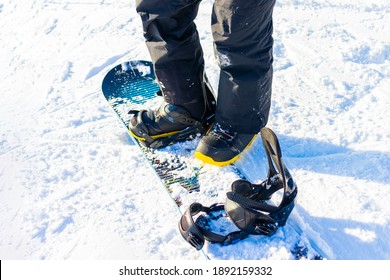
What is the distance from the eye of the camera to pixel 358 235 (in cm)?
176

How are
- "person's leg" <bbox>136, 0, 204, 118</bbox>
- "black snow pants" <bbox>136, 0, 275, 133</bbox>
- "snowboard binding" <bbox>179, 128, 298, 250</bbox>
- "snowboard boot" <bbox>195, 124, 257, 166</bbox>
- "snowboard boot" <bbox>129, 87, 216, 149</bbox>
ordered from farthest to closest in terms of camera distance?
"snowboard boot" <bbox>129, 87, 216, 149</bbox> < "snowboard boot" <bbox>195, 124, 257, 166</bbox> < "person's leg" <bbox>136, 0, 204, 118</bbox> < "black snow pants" <bbox>136, 0, 275, 133</bbox> < "snowboard binding" <bbox>179, 128, 298, 250</bbox>

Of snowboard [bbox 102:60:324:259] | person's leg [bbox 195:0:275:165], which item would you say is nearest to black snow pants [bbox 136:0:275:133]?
person's leg [bbox 195:0:275:165]

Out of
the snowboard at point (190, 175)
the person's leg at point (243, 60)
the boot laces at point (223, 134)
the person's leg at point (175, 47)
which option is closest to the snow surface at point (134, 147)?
the snowboard at point (190, 175)

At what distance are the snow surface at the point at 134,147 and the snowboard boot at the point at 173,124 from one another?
11 centimetres

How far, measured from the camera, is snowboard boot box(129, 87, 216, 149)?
7.33 feet

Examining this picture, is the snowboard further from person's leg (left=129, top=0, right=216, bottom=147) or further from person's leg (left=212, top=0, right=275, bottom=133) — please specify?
person's leg (left=212, top=0, right=275, bottom=133)

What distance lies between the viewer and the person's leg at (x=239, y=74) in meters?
1.74

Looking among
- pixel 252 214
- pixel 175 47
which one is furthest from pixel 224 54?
pixel 252 214

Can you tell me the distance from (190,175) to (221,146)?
8.4 inches

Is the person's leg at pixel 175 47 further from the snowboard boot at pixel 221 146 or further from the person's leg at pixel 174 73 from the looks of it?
the snowboard boot at pixel 221 146

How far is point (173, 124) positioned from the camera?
2260mm

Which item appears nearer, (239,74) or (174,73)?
(239,74)

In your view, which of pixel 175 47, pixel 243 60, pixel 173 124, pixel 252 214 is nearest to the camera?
pixel 252 214

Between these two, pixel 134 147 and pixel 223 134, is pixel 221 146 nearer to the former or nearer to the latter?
pixel 223 134
